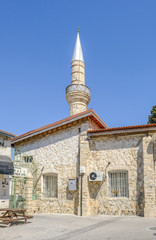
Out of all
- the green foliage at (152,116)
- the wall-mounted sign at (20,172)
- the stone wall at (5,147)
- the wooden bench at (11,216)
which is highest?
the green foliage at (152,116)

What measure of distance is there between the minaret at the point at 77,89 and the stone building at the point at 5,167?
12088 millimetres

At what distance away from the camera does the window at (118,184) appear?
1436cm

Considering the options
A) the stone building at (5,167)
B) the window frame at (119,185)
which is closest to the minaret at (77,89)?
the window frame at (119,185)

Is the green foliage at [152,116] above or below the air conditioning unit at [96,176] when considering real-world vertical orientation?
above

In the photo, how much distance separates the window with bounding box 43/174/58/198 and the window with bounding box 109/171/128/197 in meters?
3.54

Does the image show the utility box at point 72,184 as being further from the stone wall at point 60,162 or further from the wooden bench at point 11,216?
the wooden bench at point 11,216

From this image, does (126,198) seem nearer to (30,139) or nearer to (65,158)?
(65,158)

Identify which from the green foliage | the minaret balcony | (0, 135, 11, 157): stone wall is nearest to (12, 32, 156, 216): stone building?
(0, 135, 11, 157): stone wall

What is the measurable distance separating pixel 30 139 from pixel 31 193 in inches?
144

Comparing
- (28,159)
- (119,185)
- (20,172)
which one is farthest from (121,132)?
(28,159)

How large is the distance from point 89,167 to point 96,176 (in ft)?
2.75

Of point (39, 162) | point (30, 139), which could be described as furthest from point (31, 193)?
point (30, 139)

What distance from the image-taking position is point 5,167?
12.2 m

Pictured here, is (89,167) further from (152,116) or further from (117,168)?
(152,116)
